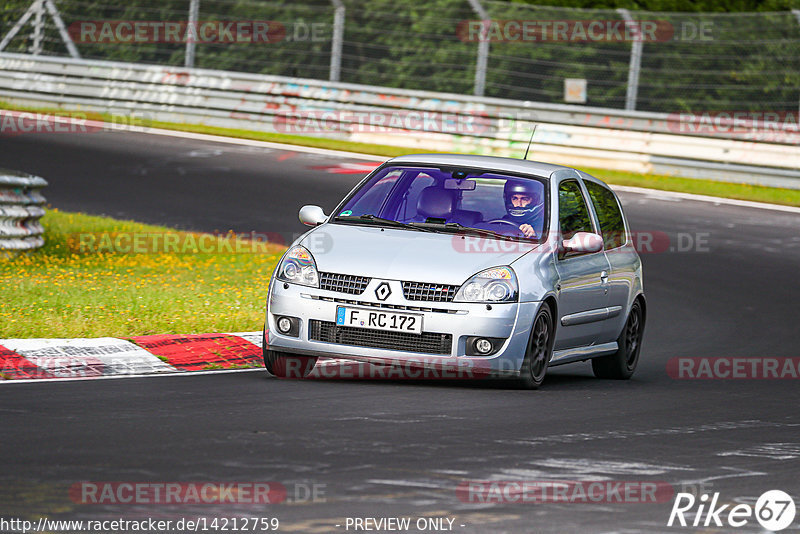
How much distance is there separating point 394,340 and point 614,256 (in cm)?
261

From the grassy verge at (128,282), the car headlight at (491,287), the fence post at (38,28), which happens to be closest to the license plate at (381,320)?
the car headlight at (491,287)

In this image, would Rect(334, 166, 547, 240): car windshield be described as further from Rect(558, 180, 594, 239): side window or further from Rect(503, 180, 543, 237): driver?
Rect(558, 180, 594, 239): side window

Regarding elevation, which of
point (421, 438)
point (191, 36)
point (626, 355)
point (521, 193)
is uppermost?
point (191, 36)

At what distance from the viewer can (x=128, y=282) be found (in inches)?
513

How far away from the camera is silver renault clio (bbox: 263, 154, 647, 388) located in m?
8.94

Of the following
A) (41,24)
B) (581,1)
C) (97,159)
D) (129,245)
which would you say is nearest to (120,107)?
(41,24)

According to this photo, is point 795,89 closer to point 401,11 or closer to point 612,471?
point 401,11

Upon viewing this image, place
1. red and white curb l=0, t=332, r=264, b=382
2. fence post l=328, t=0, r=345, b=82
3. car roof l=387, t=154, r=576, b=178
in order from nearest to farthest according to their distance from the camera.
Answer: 1. red and white curb l=0, t=332, r=264, b=382
2. car roof l=387, t=154, r=576, b=178
3. fence post l=328, t=0, r=345, b=82

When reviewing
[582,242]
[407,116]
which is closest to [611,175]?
[407,116]

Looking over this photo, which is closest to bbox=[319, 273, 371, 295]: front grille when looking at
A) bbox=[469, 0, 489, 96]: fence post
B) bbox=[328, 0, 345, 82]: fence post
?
bbox=[469, 0, 489, 96]: fence post

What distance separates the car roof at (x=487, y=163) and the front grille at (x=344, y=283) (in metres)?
1.66

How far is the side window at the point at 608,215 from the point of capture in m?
11.0

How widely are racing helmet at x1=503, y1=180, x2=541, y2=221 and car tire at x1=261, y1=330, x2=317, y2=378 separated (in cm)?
169

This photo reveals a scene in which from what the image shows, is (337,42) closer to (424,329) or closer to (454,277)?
(454,277)
